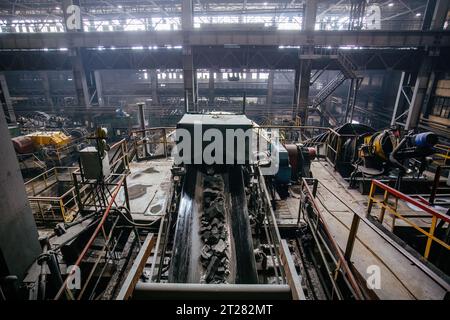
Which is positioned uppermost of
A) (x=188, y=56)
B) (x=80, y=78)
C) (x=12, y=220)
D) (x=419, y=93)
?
(x=188, y=56)

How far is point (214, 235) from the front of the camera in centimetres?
404

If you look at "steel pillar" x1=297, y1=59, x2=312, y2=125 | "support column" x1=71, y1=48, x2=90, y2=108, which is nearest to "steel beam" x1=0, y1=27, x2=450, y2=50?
"support column" x1=71, y1=48, x2=90, y2=108

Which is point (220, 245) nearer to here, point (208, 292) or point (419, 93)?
point (208, 292)

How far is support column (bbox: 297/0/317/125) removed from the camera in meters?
Answer: 15.2

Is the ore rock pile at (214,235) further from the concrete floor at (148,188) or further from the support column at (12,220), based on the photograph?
the support column at (12,220)

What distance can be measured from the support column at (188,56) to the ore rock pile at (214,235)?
11252 millimetres

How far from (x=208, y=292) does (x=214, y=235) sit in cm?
197

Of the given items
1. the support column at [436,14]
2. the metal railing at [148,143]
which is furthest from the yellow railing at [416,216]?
the support column at [436,14]

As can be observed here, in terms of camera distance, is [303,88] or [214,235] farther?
[303,88]

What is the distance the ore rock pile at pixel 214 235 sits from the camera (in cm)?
345

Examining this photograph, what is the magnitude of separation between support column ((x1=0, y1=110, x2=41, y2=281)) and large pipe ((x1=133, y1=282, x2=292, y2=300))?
8.03ft

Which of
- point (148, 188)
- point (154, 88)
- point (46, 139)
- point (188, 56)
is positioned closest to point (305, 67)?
point (188, 56)
